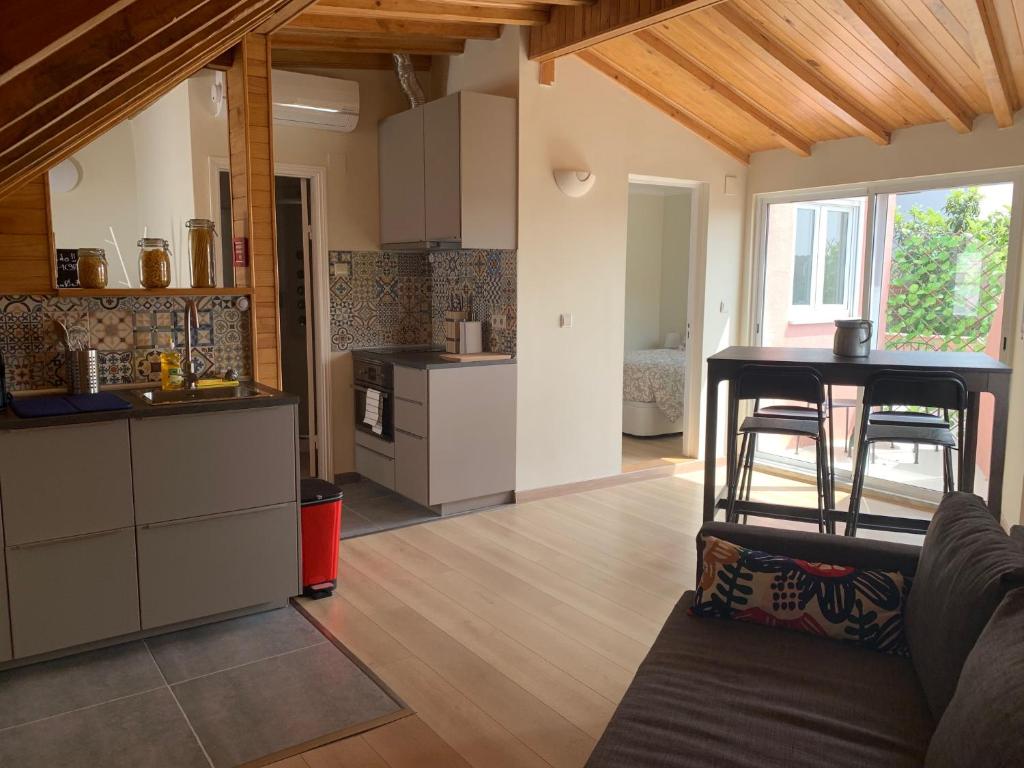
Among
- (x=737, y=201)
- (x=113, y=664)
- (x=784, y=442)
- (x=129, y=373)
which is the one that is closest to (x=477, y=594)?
(x=113, y=664)

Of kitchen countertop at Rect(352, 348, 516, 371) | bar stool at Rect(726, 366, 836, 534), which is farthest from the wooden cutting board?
bar stool at Rect(726, 366, 836, 534)

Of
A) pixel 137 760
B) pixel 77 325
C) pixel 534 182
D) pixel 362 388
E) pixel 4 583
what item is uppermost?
pixel 534 182

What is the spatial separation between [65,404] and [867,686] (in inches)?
112

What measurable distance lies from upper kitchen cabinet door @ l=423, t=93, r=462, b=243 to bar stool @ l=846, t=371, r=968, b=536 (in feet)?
7.77

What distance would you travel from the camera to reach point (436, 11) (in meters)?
4.26

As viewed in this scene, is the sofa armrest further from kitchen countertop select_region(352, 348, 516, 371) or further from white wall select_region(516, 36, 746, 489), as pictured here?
white wall select_region(516, 36, 746, 489)

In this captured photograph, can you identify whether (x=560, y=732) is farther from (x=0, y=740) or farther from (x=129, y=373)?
(x=129, y=373)

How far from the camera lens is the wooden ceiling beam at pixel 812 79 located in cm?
414

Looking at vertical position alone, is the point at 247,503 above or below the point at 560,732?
above

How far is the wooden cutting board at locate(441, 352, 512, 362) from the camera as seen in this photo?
4.79m

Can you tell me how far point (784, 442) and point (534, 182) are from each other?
2732 millimetres

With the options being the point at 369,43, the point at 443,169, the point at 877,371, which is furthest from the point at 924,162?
the point at 369,43

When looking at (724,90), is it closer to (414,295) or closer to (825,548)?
(414,295)

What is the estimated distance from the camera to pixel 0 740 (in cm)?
251
